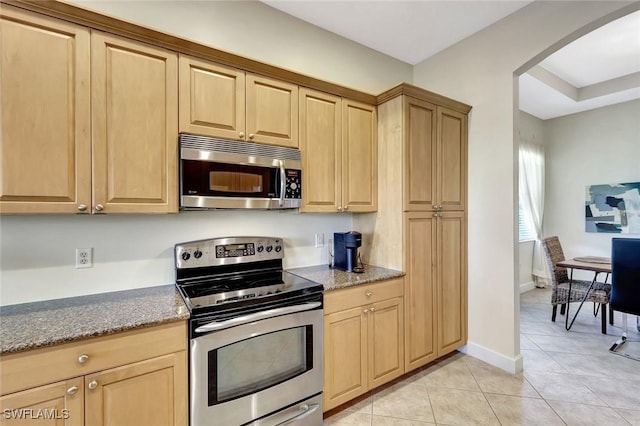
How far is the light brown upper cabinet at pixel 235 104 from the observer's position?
5.81 ft

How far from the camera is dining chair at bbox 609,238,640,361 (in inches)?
107

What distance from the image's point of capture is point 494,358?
8.46 feet

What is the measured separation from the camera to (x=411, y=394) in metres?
2.22

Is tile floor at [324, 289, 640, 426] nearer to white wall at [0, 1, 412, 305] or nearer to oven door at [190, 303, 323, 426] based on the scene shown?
oven door at [190, 303, 323, 426]

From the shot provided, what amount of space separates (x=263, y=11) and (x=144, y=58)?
118 centimetres

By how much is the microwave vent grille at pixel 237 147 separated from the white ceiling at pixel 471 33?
129 cm

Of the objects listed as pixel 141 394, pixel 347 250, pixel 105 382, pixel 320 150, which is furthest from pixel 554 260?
pixel 105 382

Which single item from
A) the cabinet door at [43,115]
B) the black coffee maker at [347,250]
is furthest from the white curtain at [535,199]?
the cabinet door at [43,115]

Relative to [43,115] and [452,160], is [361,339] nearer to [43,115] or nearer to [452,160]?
[452,160]

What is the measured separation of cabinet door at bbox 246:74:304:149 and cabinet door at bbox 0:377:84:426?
5.12 feet

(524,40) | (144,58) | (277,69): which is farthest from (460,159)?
(144,58)

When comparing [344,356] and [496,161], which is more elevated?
[496,161]

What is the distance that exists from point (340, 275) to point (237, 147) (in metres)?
1.20

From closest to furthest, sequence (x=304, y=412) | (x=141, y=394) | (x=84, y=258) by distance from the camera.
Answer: (x=141, y=394)
(x=84, y=258)
(x=304, y=412)
